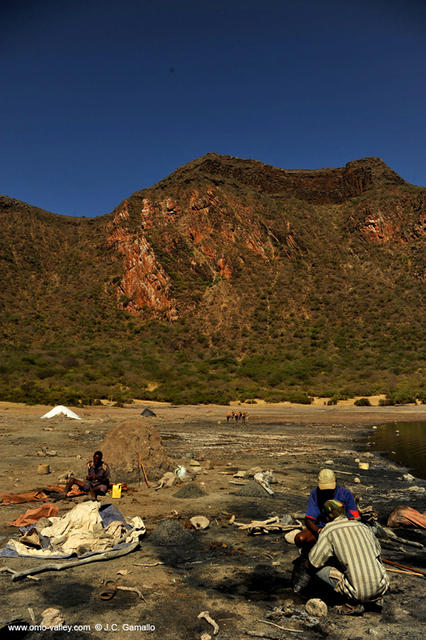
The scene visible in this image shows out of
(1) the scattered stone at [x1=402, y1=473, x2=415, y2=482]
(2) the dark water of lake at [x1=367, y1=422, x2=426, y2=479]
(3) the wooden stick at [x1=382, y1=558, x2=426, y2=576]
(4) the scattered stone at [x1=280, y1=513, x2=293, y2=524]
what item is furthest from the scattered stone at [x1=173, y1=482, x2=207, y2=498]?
(2) the dark water of lake at [x1=367, y1=422, x2=426, y2=479]

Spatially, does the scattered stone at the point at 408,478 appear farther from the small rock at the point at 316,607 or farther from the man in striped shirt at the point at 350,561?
the small rock at the point at 316,607

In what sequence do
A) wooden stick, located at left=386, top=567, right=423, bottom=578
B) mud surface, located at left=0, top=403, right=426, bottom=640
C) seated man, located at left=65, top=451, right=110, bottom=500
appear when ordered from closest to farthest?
mud surface, located at left=0, top=403, right=426, bottom=640 → wooden stick, located at left=386, top=567, right=423, bottom=578 → seated man, located at left=65, top=451, right=110, bottom=500

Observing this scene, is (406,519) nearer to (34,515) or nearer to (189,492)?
(189,492)

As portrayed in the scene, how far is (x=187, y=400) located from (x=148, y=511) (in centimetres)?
3108

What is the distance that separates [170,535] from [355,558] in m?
3.51

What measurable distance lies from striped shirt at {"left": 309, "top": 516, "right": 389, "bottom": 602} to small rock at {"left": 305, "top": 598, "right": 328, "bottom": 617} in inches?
9.0

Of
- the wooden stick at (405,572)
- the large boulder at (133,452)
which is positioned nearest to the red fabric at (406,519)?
the wooden stick at (405,572)

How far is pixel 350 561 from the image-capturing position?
473 centimetres

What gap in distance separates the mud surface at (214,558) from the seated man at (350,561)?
0.97 feet

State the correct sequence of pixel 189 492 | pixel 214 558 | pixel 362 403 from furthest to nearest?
1. pixel 362 403
2. pixel 189 492
3. pixel 214 558

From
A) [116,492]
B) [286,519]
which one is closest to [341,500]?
[286,519]

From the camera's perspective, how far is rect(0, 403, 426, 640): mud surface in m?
4.65

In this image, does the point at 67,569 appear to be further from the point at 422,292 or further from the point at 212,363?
the point at 422,292

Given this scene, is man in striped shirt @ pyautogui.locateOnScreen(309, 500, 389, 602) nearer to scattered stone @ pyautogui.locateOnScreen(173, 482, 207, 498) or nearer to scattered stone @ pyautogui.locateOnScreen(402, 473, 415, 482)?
scattered stone @ pyautogui.locateOnScreen(173, 482, 207, 498)
